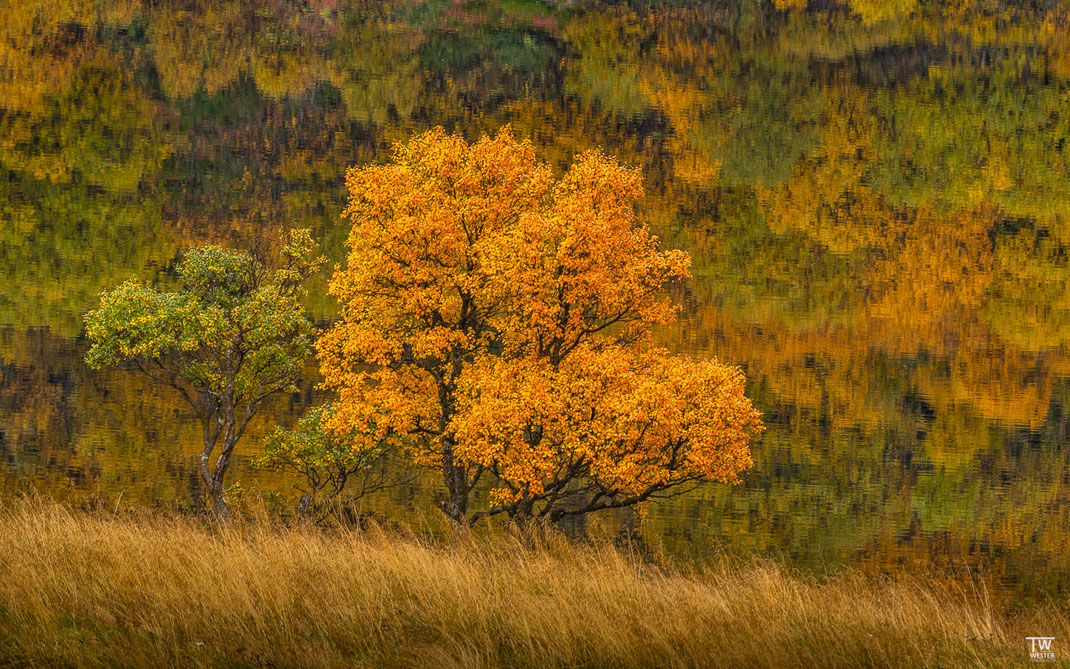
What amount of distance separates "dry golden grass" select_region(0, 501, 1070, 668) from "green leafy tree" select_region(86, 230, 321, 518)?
42.9ft

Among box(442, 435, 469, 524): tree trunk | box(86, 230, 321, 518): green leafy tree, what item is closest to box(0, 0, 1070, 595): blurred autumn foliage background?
box(86, 230, 321, 518): green leafy tree

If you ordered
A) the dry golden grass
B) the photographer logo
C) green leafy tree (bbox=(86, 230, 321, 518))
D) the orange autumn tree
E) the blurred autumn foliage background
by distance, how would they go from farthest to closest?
the blurred autumn foliage background < green leafy tree (bbox=(86, 230, 321, 518)) < the orange autumn tree < the photographer logo < the dry golden grass

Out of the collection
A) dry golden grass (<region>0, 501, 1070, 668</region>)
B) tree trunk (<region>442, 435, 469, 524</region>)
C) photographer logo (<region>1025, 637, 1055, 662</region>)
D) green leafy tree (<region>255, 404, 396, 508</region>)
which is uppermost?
dry golden grass (<region>0, 501, 1070, 668</region>)

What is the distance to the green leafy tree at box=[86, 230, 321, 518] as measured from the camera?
1236 inches

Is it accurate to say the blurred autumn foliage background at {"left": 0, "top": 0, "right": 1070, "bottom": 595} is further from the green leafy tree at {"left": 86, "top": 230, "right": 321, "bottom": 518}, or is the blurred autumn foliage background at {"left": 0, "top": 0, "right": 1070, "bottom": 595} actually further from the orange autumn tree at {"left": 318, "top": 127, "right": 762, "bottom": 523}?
the orange autumn tree at {"left": 318, "top": 127, "right": 762, "bottom": 523}

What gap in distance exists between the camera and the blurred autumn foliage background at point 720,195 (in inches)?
1901

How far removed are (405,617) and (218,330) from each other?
17663 millimetres

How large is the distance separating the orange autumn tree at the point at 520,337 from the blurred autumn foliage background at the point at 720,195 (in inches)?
484

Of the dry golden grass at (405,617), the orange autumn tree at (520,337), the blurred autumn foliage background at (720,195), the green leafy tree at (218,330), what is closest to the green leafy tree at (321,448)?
the orange autumn tree at (520,337)

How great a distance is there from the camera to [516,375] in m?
30.0

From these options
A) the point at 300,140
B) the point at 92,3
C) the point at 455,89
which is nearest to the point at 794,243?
the point at 455,89

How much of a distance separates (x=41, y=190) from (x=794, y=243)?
55.6 m

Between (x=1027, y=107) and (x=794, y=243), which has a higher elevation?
(x=1027, y=107)

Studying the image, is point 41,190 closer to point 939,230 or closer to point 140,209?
point 140,209
